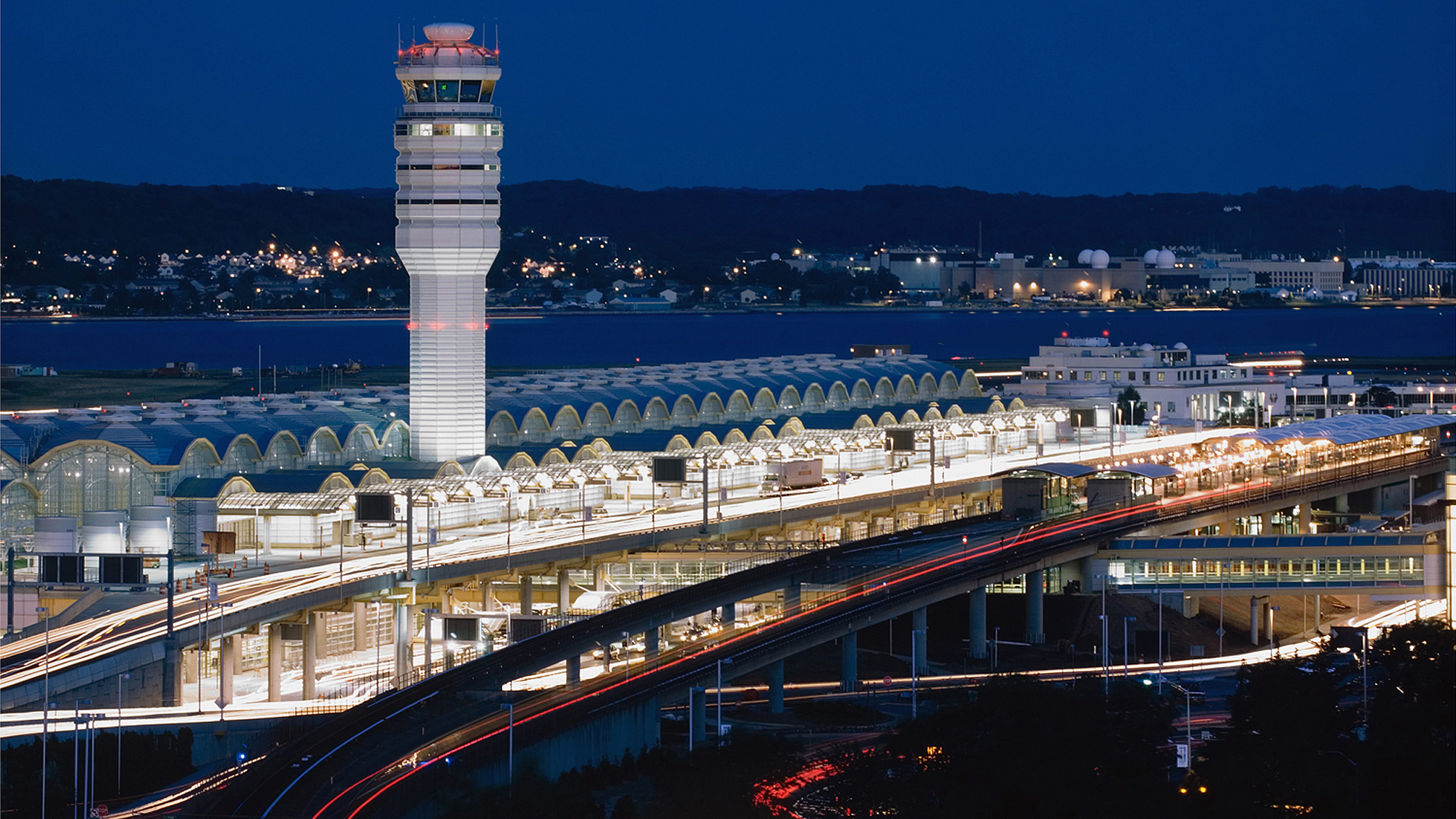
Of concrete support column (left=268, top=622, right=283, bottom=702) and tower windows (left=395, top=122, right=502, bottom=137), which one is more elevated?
tower windows (left=395, top=122, right=502, bottom=137)

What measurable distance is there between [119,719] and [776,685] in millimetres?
25410

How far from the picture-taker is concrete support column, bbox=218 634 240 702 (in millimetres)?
75625

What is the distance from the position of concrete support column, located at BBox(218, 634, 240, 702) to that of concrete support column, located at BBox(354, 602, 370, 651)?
9.73m

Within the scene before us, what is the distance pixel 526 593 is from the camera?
318ft

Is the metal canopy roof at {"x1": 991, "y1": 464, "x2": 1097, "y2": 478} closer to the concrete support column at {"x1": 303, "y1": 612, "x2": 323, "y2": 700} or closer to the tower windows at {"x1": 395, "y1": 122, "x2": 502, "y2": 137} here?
the tower windows at {"x1": 395, "y1": 122, "x2": 502, "y2": 137}

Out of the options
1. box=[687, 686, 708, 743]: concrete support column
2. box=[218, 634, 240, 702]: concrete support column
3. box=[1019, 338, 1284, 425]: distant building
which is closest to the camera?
box=[218, 634, 240, 702]: concrete support column

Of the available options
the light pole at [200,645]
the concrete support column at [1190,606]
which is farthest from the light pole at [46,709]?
the concrete support column at [1190,606]

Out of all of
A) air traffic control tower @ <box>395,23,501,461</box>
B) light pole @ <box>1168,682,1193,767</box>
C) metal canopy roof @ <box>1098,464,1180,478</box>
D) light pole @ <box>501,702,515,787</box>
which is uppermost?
air traffic control tower @ <box>395,23,501,461</box>

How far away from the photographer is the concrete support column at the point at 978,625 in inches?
3920

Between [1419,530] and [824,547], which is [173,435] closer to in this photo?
[824,547]

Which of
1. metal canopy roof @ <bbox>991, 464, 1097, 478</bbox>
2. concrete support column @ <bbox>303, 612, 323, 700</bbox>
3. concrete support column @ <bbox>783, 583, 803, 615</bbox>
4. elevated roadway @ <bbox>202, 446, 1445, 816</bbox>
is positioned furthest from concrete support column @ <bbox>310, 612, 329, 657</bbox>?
metal canopy roof @ <bbox>991, 464, 1097, 478</bbox>

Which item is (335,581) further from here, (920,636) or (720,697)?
(920,636)

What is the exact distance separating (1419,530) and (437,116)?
2130 inches

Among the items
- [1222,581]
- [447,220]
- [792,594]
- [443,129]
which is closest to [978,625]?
[792,594]
